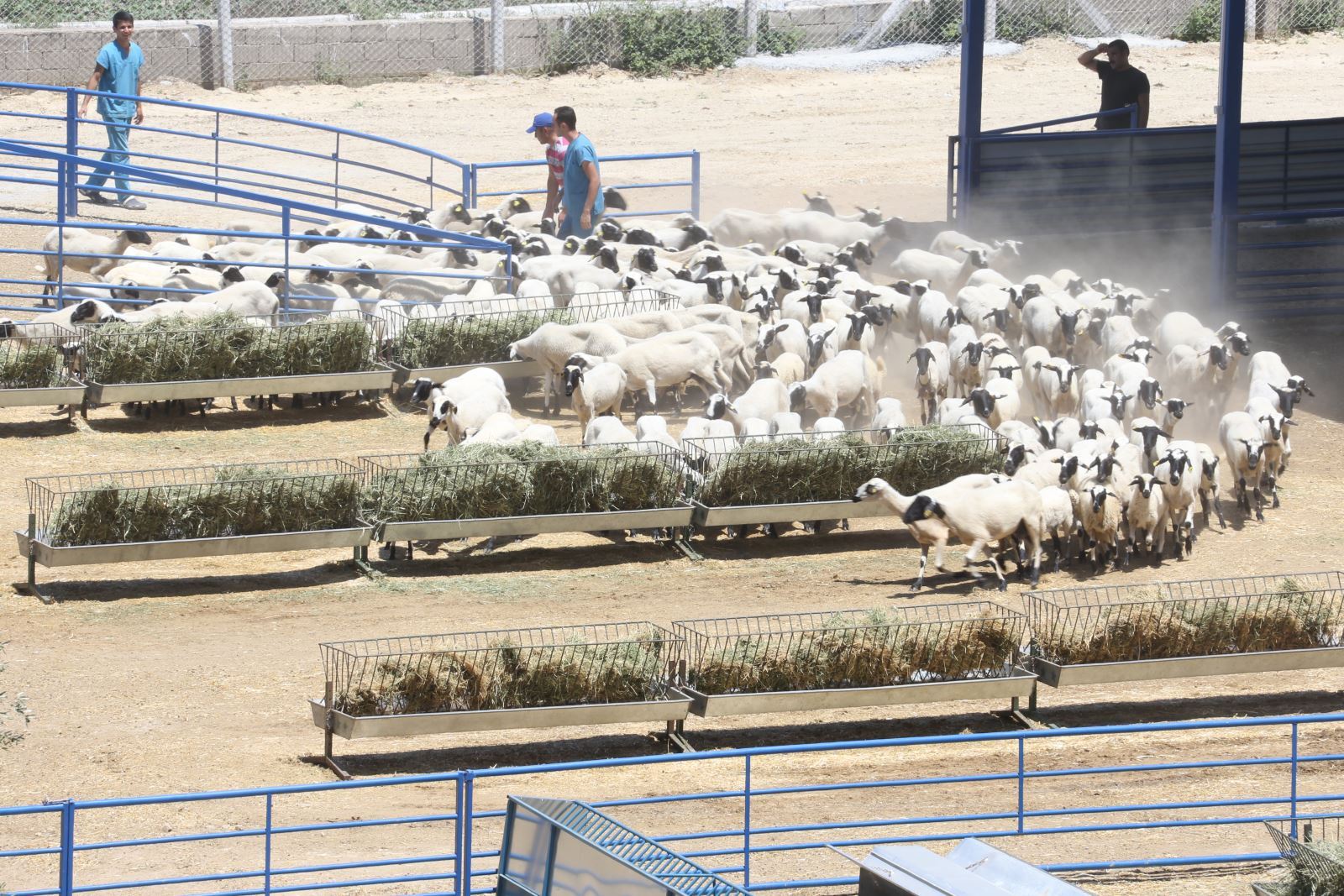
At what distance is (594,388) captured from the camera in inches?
768

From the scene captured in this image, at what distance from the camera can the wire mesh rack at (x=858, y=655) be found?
529 inches

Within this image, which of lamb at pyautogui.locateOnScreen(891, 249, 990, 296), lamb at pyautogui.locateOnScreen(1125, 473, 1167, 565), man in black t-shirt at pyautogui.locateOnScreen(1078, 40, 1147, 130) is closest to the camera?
lamb at pyautogui.locateOnScreen(1125, 473, 1167, 565)

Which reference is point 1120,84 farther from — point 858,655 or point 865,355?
point 858,655

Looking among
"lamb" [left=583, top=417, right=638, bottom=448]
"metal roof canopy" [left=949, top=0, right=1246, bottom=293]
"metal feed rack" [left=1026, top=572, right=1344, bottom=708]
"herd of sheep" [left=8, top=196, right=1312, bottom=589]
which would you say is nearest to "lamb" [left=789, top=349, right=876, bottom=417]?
"herd of sheep" [left=8, top=196, right=1312, bottom=589]

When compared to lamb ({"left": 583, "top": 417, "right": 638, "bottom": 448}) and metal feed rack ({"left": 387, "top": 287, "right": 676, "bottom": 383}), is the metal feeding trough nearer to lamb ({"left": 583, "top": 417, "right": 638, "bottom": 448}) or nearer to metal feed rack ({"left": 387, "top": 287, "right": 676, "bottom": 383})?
lamb ({"left": 583, "top": 417, "right": 638, "bottom": 448})

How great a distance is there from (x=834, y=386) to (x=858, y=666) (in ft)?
22.9

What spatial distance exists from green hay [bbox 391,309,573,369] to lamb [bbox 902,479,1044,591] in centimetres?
641

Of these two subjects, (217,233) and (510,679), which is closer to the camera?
(510,679)

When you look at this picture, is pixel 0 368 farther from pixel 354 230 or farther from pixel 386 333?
pixel 354 230

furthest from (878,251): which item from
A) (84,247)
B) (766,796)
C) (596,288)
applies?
(766,796)

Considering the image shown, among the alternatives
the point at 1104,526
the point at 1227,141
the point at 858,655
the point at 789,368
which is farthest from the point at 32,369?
the point at 1227,141

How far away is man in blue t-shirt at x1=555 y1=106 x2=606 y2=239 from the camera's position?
82.0 feet

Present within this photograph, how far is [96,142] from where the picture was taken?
113 feet

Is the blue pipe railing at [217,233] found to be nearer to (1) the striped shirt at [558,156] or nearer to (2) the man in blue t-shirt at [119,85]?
(1) the striped shirt at [558,156]
